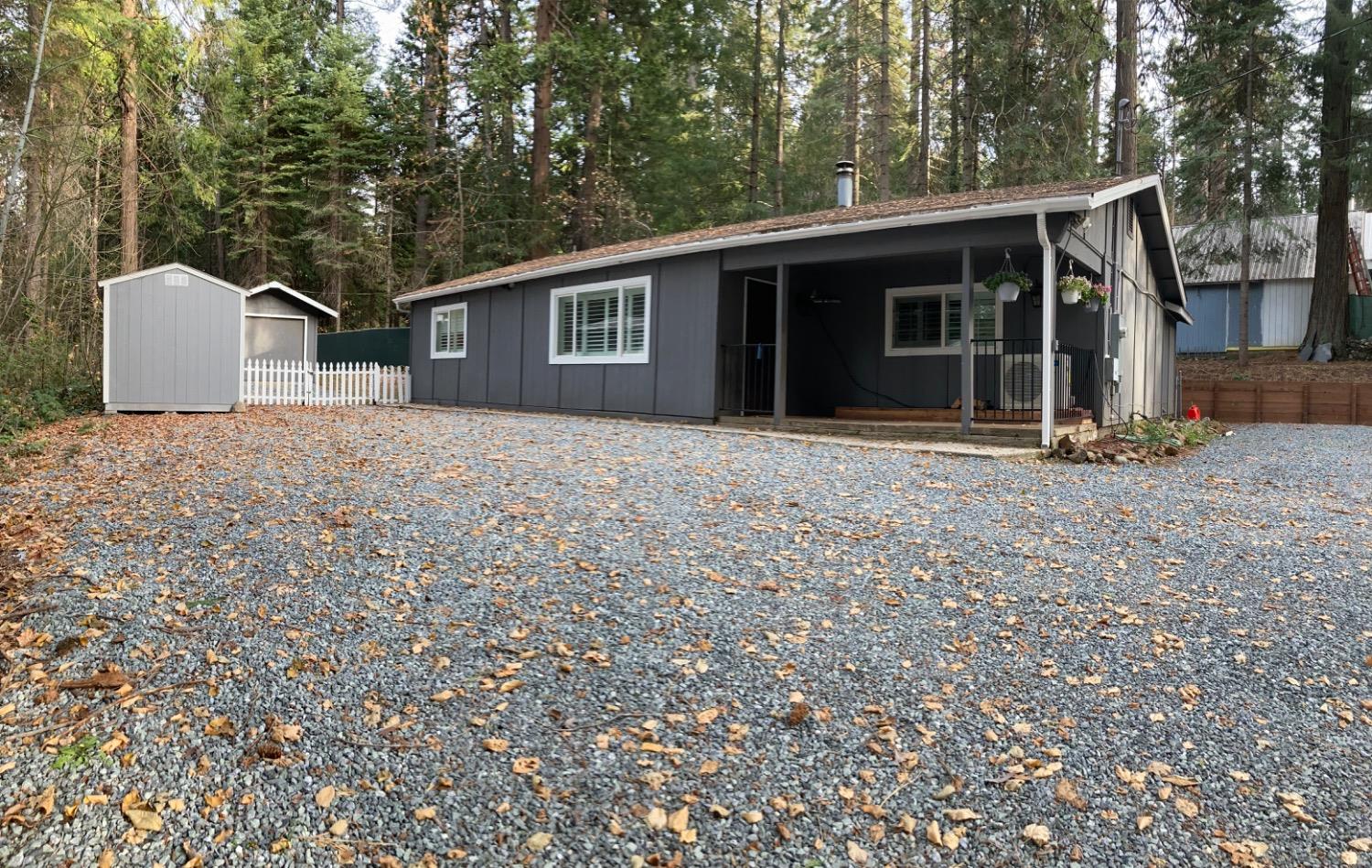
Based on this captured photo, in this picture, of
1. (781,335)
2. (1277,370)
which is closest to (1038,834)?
(781,335)

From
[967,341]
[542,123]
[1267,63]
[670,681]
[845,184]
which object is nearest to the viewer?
[670,681]

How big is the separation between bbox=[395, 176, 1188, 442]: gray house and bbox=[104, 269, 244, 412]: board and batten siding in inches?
164

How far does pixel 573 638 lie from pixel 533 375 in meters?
10.8

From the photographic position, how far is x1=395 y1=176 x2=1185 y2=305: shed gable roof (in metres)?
8.55

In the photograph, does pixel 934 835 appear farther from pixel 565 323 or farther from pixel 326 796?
pixel 565 323

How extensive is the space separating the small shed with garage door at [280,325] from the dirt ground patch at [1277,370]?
62.2 ft

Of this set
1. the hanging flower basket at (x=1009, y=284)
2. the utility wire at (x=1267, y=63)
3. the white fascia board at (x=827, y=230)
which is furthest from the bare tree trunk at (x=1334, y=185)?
the white fascia board at (x=827, y=230)

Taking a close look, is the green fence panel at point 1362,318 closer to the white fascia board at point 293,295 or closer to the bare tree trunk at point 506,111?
the bare tree trunk at point 506,111

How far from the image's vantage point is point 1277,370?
60.2 feet

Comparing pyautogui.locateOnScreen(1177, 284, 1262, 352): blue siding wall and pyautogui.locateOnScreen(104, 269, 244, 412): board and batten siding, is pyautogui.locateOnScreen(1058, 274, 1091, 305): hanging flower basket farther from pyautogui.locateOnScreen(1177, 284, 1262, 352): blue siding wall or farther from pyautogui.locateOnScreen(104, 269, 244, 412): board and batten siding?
pyautogui.locateOnScreen(1177, 284, 1262, 352): blue siding wall

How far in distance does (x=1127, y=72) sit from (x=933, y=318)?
766 cm

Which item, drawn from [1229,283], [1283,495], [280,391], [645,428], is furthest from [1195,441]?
[1229,283]

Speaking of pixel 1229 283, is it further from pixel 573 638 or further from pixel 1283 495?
pixel 573 638

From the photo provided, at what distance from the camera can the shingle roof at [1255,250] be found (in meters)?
19.3
